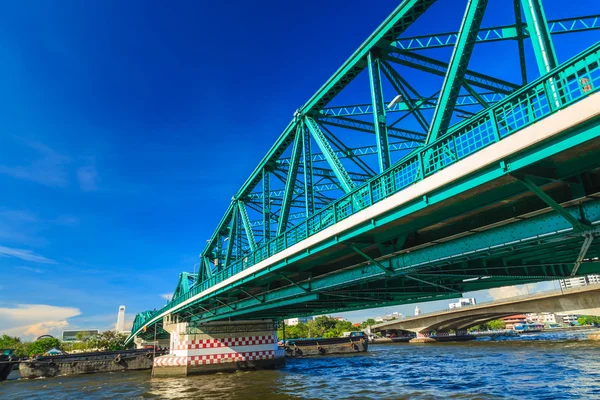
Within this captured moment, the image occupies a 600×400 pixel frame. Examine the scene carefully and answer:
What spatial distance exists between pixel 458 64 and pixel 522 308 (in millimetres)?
63641

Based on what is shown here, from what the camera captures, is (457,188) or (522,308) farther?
(522,308)

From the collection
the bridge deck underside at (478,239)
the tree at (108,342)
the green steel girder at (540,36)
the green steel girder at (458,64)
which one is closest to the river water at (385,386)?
the bridge deck underside at (478,239)

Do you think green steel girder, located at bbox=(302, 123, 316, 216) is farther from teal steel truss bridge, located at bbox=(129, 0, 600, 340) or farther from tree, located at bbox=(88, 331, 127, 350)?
tree, located at bbox=(88, 331, 127, 350)

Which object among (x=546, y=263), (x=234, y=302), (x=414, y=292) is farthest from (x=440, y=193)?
(x=234, y=302)

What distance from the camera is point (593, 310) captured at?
1949 inches

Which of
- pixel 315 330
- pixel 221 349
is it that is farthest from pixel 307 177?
pixel 315 330

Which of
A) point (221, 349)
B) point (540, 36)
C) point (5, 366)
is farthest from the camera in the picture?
point (5, 366)

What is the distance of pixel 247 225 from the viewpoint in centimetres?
3434

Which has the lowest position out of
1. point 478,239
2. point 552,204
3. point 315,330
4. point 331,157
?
point 315,330

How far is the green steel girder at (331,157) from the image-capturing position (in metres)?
17.9

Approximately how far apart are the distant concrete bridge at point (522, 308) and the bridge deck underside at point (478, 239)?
39.6 m

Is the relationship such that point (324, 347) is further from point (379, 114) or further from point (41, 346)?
point (41, 346)

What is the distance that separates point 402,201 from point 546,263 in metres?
9.09

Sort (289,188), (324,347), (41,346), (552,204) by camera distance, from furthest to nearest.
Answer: (41,346)
(324,347)
(289,188)
(552,204)
